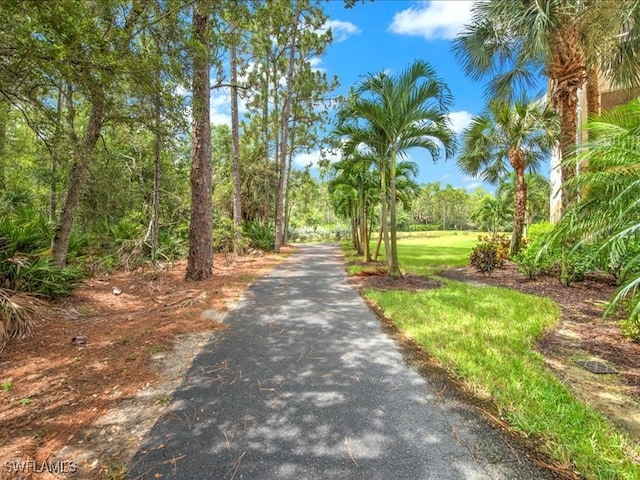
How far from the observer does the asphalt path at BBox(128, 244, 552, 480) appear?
1.80m

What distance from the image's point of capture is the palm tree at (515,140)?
1076 centimetres

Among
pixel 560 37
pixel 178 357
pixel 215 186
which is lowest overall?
pixel 178 357

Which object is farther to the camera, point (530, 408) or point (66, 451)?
point (530, 408)

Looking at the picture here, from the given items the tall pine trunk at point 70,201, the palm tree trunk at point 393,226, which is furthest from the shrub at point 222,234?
the palm tree trunk at point 393,226

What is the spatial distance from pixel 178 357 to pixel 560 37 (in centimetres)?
1040

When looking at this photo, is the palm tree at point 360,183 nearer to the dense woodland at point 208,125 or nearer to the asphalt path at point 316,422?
the dense woodland at point 208,125

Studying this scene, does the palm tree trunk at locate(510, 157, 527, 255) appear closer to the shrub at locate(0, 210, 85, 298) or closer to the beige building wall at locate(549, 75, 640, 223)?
the beige building wall at locate(549, 75, 640, 223)

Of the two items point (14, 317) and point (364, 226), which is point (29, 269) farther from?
point (364, 226)

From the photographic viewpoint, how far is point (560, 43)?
24.3ft

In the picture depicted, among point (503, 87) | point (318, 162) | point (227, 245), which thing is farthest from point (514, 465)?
point (318, 162)

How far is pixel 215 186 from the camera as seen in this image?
710 inches

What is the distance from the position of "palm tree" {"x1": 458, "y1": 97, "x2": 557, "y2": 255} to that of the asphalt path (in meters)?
10.7

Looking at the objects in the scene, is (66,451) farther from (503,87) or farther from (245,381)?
(503,87)

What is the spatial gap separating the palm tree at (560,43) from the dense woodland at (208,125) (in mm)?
38
